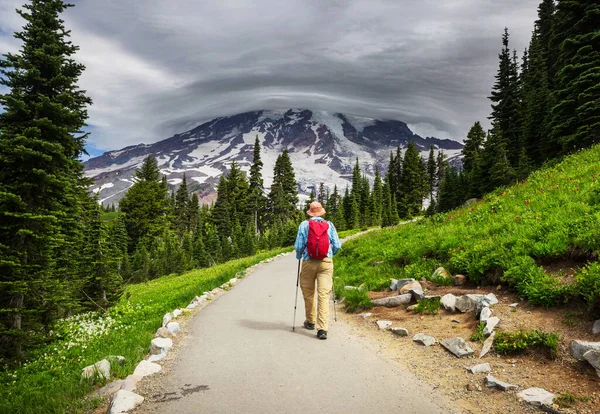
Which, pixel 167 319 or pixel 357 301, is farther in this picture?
pixel 357 301

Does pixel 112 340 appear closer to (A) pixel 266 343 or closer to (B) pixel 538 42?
(A) pixel 266 343

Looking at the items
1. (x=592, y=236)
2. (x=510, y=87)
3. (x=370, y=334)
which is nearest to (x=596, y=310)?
(x=592, y=236)

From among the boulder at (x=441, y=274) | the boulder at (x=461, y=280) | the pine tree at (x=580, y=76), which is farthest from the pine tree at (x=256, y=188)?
the boulder at (x=461, y=280)

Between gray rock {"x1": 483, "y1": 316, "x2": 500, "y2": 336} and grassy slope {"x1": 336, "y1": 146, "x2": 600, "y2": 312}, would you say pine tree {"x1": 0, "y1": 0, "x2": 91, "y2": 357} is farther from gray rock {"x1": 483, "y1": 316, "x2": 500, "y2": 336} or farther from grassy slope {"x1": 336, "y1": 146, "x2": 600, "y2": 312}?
gray rock {"x1": 483, "y1": 316, "x2": 500, "y2": 336}

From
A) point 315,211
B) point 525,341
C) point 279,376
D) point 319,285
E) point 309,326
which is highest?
point 315,211

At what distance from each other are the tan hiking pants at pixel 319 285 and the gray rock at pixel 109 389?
12.4 ft

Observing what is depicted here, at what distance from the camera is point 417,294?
28.7 feet

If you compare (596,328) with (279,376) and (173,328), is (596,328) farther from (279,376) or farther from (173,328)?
(173,328)

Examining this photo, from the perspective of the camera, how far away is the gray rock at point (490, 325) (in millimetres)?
6098

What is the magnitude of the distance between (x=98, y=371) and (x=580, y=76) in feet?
94.3

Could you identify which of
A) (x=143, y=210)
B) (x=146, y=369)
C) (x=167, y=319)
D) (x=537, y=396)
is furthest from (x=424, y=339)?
(x=143, y=210)

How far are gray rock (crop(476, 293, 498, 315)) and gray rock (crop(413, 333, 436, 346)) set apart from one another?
1.23m

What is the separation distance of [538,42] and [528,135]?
70.6ft

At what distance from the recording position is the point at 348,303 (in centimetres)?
993
